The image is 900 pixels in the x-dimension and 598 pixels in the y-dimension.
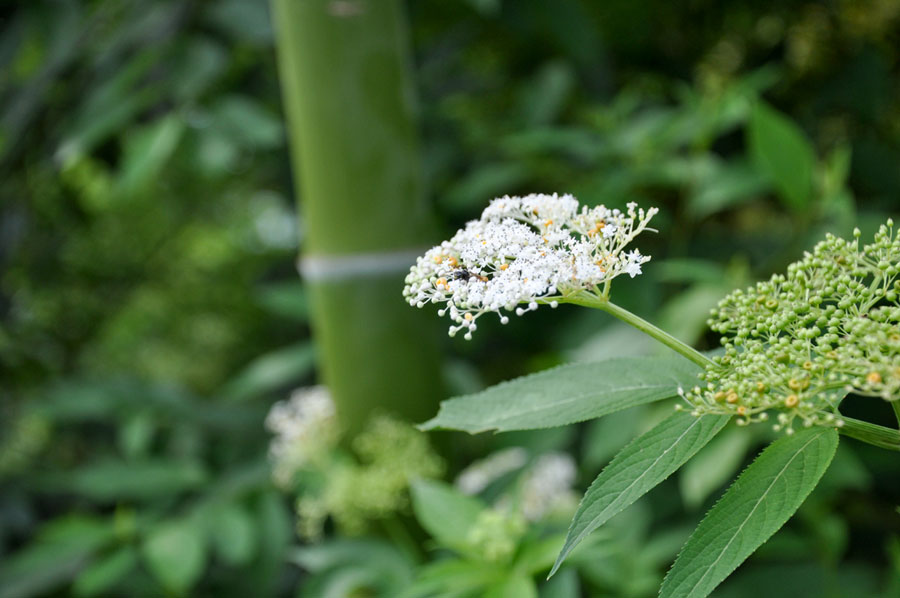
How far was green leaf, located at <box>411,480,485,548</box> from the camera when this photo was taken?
0.75m

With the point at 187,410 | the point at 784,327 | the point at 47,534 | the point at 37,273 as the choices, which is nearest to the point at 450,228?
the point at 187,410

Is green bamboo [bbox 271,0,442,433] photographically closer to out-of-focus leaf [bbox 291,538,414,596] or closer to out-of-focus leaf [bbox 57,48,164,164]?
out-of-focus leaf [bbox 291,538,414,596]

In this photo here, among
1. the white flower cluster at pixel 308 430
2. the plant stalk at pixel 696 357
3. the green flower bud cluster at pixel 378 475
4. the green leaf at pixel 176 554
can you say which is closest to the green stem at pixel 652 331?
the plant stalk at pixel 696 357

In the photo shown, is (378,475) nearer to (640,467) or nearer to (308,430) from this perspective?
(308,430)

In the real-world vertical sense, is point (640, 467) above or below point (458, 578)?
above

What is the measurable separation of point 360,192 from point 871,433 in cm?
67

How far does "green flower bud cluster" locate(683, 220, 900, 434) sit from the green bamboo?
0.59m

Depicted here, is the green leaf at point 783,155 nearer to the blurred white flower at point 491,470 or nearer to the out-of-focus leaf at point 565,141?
the out-of-focus leaf at point 565,141

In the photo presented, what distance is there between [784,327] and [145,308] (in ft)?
6.72

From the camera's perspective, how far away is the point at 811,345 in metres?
0.39

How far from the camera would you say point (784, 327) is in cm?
39

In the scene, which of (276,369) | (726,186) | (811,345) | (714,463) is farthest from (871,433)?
(276,369)

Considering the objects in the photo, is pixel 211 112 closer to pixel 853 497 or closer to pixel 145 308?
pixel 145 308

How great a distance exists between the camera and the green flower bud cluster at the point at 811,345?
36 centimetres
